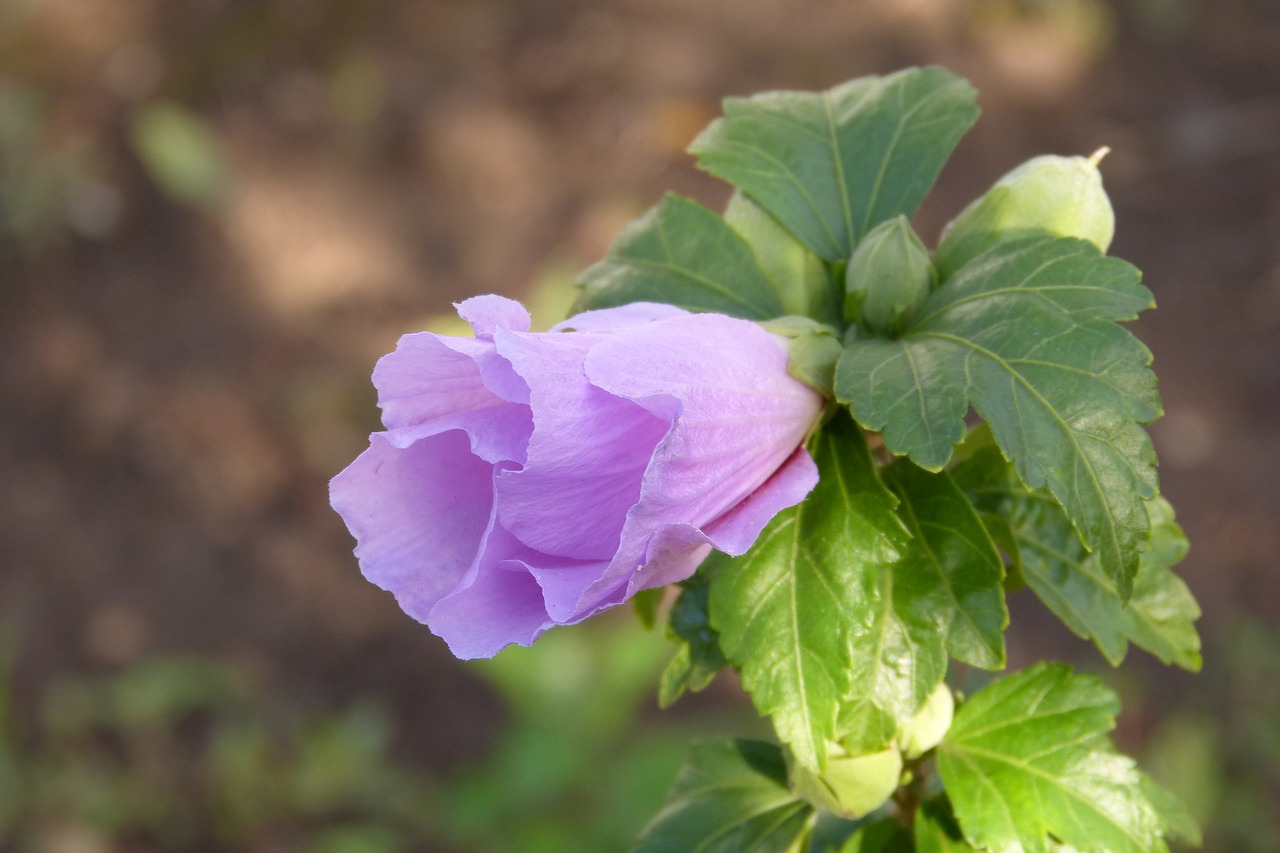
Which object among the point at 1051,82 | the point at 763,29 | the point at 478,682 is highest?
the point at 763,29

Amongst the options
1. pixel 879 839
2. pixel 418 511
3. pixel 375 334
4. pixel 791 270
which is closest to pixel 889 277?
pixel 791 270

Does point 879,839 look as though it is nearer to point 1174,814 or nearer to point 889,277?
point 1174,814

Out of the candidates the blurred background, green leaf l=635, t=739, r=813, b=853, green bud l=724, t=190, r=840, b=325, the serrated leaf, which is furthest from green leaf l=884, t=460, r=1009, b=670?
the blurred background

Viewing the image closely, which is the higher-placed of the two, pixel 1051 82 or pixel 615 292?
pixel 615 292

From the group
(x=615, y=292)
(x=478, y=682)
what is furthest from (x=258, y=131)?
(x=615, y=292)

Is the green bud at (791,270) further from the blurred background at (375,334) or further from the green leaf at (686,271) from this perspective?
the blurred background at (375,334)

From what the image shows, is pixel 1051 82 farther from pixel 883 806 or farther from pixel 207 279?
pixel 883 806
